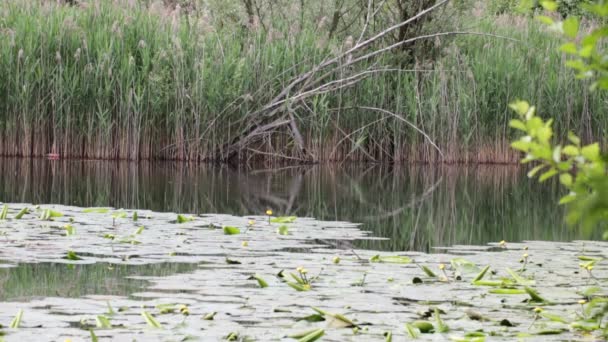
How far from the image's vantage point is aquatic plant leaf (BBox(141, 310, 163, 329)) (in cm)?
370

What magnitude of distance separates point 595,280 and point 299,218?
2996 millimetres

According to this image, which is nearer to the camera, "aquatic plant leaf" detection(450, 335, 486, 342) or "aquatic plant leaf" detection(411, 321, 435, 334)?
"aquatic plant leaf" detection(450, 335, 486, 342)

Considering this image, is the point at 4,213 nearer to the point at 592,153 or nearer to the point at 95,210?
the point at 95,210

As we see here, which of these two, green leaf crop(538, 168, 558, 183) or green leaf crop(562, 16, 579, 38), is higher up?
green leaf crop(562, 16, 579, 38)

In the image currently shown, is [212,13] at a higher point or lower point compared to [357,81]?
higher

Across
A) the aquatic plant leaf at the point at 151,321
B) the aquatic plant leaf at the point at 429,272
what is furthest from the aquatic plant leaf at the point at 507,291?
the aquatic plant leaf at the point at 151,321

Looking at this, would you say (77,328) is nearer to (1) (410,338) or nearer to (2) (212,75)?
(1) (410,338)

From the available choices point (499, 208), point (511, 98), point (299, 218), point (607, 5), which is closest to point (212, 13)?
point (511, 98)

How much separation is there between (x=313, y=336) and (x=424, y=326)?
0.49 metres

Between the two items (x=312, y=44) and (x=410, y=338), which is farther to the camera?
(x=312, y=44)

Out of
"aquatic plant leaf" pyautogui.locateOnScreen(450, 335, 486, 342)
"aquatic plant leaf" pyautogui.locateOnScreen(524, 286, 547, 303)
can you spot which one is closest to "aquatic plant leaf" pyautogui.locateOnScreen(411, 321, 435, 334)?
"aquatic plant leaf" pyautogui.locateOnScreen(450, 335, 486, 342)

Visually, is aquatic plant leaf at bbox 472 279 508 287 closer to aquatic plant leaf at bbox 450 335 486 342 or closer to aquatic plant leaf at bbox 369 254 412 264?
aquatic plant leaf at bbox 369 254 412 264

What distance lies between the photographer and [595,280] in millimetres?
5137

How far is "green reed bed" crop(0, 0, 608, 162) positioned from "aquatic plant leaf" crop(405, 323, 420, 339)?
911cm
